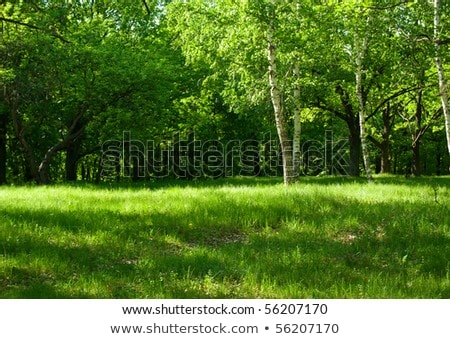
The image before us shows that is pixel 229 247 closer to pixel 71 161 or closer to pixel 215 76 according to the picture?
pixel 215 76

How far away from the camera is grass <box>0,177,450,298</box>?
6.32 m

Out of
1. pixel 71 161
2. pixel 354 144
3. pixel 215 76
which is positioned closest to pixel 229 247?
pixel 215 76

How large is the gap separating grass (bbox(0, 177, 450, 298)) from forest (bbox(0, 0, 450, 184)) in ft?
14.0

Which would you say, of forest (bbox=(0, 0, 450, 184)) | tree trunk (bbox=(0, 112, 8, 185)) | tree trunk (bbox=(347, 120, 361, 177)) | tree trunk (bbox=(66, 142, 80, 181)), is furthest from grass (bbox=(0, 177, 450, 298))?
tree trunk (bbox=(66, 142, 80, 181))

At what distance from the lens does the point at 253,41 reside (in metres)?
17.4

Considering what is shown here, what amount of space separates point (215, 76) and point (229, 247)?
12554 mm

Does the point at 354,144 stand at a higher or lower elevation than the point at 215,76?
lower

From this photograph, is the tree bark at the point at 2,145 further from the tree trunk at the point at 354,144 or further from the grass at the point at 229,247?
the tree trunk at the point at 354,144

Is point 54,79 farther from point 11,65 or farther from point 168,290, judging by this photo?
point 168,290

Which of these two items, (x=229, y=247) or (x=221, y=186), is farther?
(x=221, y=186)

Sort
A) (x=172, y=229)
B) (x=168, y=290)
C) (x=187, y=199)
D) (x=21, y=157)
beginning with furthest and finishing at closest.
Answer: (x=21, y=157)
(x=187, y=199)
(x=172, y=229)
(x=168, y=290)

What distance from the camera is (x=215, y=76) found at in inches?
768

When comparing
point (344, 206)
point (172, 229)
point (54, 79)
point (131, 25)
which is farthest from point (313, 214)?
point (131, 25)

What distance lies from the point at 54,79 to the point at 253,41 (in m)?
9.16
